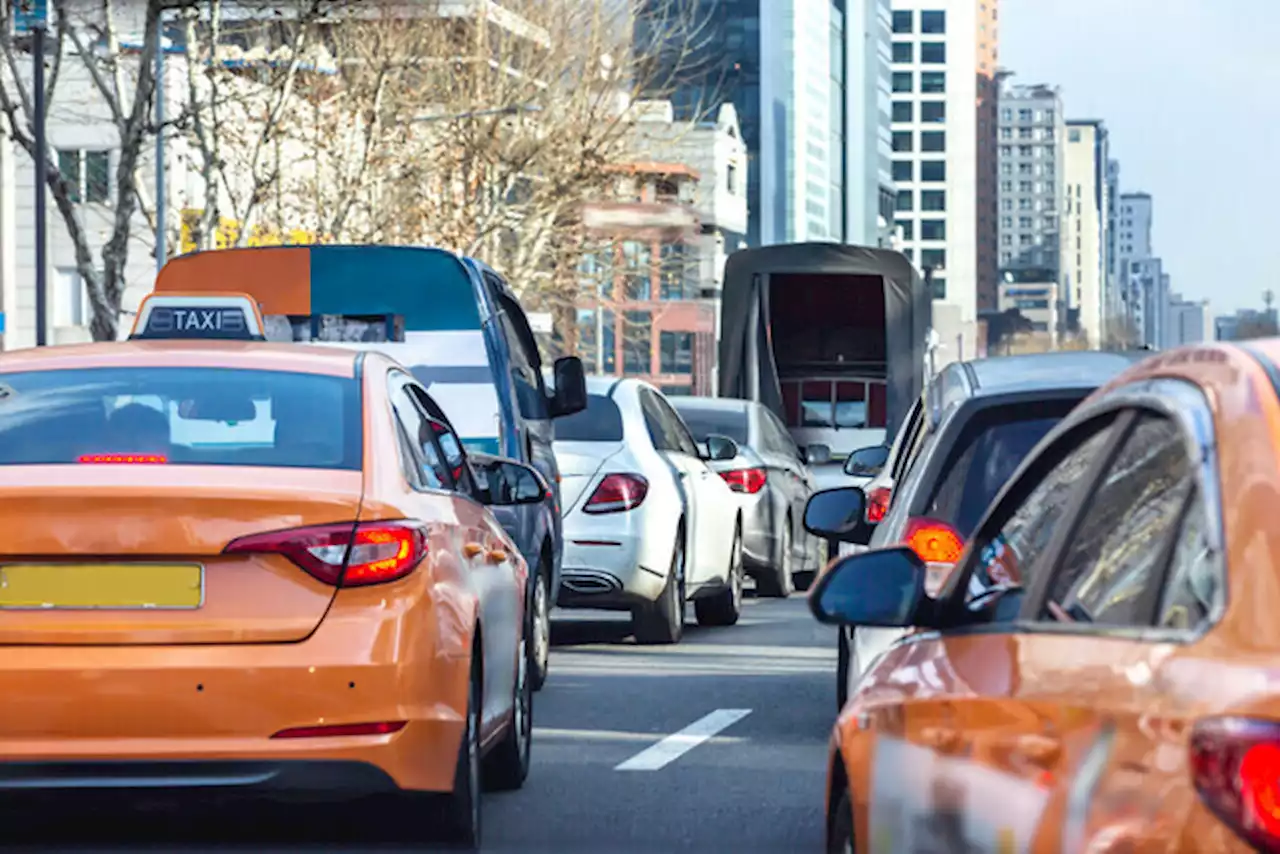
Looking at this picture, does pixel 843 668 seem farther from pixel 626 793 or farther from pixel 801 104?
pixel 801 104

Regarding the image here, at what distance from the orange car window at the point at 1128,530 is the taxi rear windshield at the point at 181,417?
3.35 metres

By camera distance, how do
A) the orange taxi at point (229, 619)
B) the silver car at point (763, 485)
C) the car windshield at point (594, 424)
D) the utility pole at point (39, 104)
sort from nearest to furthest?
the orange taxi at point (229, 619) < the car windshield at point (594, 424) < the silver car at point (763, 485) < the utility pole at point (39, 104)

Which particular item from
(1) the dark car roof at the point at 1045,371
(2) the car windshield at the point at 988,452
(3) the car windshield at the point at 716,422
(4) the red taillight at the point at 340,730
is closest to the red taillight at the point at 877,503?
(1) the dark car roof at the point at 1045,371

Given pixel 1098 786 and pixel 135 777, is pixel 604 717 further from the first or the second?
pixel 1098 786

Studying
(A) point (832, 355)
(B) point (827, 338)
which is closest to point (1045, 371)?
(B) point (827, 338)

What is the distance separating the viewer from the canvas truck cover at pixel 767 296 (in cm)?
3331

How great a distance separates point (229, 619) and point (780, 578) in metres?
13.6

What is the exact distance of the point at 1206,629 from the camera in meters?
3.16

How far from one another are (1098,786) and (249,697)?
3.65 metres

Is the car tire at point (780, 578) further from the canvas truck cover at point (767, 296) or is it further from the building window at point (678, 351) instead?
the building window at point (678, 351)

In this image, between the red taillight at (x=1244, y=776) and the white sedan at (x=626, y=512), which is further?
the white sedan at (x=626, y=512)

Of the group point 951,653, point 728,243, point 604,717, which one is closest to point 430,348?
point 604,717

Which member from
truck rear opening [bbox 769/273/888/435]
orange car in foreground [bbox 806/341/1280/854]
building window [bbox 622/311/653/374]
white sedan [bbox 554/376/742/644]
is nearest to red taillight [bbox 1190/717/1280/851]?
orange car in foreground [bbox 806/341/1280/854]

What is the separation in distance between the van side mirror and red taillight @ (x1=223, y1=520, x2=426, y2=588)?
6262 mm
